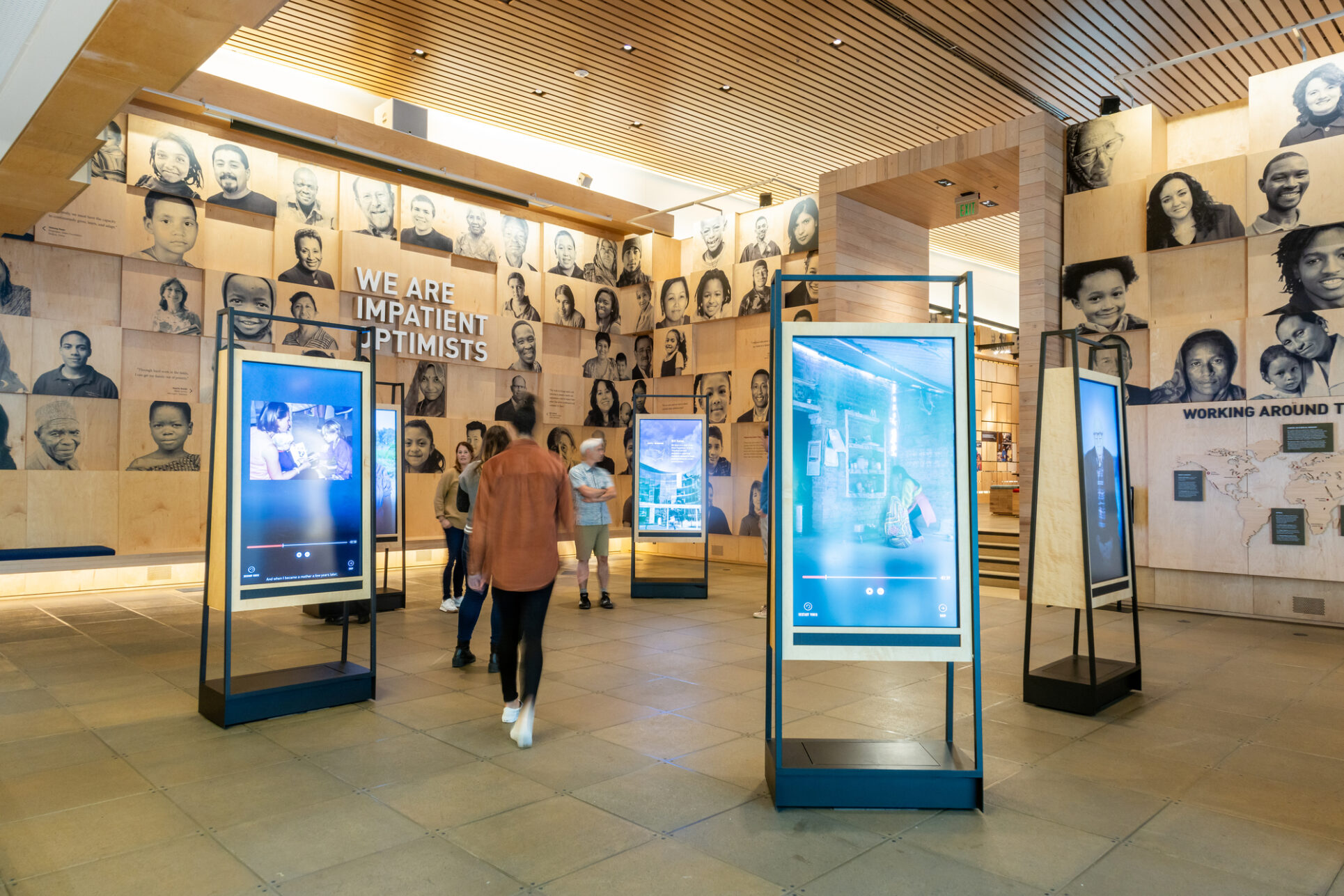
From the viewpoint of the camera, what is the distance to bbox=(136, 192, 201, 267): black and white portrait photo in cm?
1010

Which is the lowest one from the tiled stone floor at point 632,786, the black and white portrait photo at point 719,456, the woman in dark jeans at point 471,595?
the tiled stone floor at point 632,786

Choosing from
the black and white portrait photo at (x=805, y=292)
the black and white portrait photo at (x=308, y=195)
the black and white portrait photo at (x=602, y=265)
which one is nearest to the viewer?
the black and white portrait photo at (x=308, y=195)

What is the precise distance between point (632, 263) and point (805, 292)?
3.77m

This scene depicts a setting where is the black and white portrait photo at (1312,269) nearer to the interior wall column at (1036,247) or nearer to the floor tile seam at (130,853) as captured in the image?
the interior wall column at (1036,247)

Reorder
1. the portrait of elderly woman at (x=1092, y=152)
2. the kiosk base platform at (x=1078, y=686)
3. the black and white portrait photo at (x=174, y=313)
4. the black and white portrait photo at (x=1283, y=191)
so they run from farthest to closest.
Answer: the black and white portrait photo at (x=174, y=313), the portrait of elderly woman at (x=1092, y=152), the black and white portrait photo at (x=1283, y=191), the kiosk base platform at (x=1078, y=686)

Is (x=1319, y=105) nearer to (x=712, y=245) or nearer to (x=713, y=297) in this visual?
(x=713, y=297)

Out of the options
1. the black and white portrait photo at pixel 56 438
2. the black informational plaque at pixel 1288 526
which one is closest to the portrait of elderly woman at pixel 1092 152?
the black informational plaque at pixel 1288 526

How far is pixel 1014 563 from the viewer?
11.5 metres

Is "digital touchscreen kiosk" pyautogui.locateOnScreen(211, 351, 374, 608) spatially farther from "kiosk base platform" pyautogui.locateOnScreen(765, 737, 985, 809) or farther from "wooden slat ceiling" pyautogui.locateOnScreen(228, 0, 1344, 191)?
"wooden slat ceiling" pyautogui.locateOnScreen(228, 0, 1344, 191)


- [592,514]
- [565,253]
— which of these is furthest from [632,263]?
[592,514]

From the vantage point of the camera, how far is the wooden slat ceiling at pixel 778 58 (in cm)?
927

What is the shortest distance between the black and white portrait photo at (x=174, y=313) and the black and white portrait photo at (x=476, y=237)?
384 centimetres

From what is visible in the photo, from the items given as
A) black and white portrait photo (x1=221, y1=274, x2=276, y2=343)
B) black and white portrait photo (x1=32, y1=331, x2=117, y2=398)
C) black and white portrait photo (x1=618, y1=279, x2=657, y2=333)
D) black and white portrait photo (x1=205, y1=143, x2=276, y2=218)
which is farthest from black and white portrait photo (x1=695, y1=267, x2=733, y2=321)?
black and white portrait photo (x1=32, y1=331, x2=117, y2=398)

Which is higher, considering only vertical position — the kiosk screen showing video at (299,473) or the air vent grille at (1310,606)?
the kiosk screen showing video at (299,473)
